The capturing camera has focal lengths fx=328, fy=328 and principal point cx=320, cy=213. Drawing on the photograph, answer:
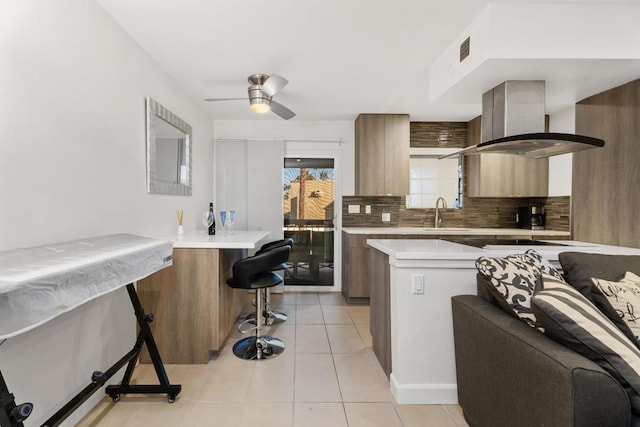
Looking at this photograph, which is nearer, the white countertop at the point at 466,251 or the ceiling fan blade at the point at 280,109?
the white countertop at the point at 466,251

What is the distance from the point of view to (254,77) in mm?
3029

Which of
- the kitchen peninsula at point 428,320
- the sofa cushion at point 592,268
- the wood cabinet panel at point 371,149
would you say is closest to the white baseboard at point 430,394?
the kitchen peninsula at point 428,320

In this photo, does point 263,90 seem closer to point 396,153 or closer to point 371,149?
point 371,149

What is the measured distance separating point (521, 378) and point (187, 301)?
2.22 m

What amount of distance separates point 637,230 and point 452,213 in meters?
2.41

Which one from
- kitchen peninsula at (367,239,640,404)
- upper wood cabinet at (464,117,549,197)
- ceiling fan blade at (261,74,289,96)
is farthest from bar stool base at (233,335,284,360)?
upper wood cabinet at (464,117,549,197)

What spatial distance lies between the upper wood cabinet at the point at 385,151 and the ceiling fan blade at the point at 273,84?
1.72m

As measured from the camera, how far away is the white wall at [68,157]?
4.73ft

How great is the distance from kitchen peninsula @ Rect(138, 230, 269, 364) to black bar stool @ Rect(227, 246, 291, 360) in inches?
5.6

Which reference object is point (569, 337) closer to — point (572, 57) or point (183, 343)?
point (572, 57)

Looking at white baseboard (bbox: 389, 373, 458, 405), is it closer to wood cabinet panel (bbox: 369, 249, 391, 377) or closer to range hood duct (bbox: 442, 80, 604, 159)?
wood cabinet panel (bbox: 369, 249, 391, 377)

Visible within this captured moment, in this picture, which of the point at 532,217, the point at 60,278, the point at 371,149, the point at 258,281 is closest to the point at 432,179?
the point at 371,149

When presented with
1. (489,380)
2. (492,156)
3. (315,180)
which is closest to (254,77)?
(315,180)

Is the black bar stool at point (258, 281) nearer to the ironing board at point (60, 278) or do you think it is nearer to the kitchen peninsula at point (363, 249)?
the ironing board at point (60, 278)
